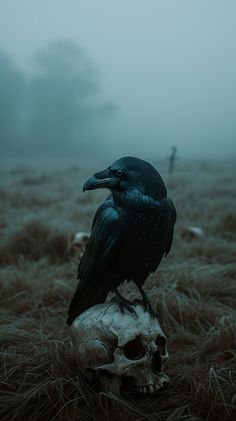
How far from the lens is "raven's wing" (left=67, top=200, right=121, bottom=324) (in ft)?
4.41

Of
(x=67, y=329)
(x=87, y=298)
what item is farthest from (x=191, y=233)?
(x=87, y=298)

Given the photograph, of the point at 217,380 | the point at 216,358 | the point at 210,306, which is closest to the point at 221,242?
the point at 210,306

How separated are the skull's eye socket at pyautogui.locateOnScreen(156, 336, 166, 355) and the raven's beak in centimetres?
54

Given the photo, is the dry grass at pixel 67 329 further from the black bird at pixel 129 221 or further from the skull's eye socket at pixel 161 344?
the black bird at pixel 129 221

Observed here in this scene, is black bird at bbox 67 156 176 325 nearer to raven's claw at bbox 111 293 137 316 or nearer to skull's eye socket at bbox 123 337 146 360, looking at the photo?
raven's claw at bbox 111 293 137 316

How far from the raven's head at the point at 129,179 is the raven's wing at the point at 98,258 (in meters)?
0.10

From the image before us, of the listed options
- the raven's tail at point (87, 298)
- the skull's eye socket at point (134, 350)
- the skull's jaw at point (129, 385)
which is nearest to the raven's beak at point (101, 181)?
the raven's tail at point (87, 298)

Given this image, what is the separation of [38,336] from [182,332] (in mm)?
664

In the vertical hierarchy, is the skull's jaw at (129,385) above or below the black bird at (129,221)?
below

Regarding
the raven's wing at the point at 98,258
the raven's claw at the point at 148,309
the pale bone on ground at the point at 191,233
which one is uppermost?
the raven's wing at the point at 98,258

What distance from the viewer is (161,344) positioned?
1.39 m

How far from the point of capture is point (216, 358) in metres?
1.67

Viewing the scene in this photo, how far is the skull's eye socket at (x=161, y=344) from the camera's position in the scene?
1.38m

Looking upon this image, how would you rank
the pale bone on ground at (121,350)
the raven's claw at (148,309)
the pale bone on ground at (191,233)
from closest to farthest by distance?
the pale bone on ground at (121,350) → the raven's claw at (148,309) → the pale bone on ground at (191,233)
